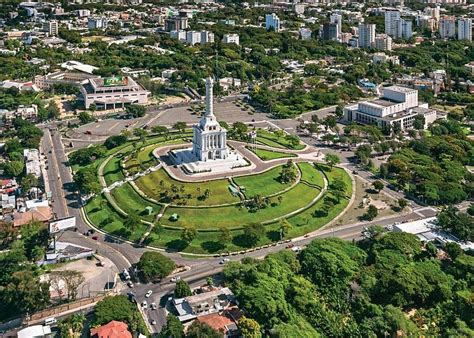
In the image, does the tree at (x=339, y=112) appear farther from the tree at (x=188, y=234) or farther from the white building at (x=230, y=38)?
the white building at (x=230, y=38)

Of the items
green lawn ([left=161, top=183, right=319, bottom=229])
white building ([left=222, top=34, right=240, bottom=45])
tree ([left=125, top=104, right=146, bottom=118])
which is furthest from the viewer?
white building ([left=222, top=34, right=240, bottom=45])

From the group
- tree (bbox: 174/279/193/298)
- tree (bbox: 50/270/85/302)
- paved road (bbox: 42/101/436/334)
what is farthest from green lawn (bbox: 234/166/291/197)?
tree (bbox: 50/270/85/302)

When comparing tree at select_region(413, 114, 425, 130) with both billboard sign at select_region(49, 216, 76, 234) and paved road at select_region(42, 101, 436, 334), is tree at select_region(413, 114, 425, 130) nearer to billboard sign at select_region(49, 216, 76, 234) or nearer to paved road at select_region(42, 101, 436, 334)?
paved road at select_region(42, 101, 436, 334)

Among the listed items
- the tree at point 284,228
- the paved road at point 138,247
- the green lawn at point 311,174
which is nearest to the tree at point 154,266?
the paved road at point 138,247

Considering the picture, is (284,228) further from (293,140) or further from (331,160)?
(293,140)

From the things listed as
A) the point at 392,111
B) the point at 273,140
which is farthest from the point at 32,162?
the point at 392,111

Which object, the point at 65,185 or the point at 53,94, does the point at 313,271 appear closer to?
the point at 65,185

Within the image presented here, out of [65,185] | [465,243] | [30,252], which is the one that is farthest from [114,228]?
[465,243]
